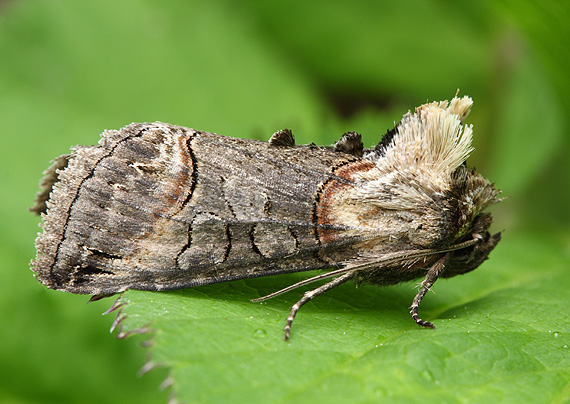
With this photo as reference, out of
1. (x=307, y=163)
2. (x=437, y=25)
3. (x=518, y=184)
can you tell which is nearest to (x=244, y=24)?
(x=437, y=25)

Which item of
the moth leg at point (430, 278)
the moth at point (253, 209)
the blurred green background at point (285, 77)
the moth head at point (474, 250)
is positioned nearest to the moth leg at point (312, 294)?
the moth at point (253, 209)

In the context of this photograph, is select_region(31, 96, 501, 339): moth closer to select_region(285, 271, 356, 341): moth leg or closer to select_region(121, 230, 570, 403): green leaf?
select_region(285, 271, 356, 341): moth leg

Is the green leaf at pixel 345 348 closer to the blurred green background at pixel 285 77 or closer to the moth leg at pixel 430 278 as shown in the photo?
the moth leg at pixel 430 278

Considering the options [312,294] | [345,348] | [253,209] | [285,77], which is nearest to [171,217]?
[253,209]

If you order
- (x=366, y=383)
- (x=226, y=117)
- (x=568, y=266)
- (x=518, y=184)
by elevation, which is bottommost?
(x=366, y=383)

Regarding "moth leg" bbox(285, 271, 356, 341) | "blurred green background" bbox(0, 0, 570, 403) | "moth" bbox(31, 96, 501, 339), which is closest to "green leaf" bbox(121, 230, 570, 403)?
"moth leg" bbox(285, 271, 356, 341)

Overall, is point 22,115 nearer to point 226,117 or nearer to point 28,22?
point 28,22

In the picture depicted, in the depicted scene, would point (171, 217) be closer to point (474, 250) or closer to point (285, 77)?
point (474, 250)
